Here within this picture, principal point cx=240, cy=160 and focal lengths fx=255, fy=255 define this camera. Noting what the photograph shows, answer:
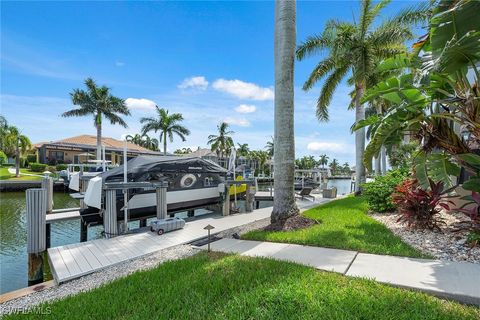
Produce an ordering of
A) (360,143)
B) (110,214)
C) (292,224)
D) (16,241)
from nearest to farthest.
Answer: (110,214) → (292,224) → (16,241) → (360,143)

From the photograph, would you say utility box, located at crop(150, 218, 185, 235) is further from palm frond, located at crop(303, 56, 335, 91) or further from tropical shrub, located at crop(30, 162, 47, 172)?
tropical shrub, located at crop(30, 162, 47, 172)

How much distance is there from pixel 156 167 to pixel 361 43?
1387 cm

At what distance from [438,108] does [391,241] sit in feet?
11.0

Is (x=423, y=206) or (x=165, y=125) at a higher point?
(x=165, y=125)

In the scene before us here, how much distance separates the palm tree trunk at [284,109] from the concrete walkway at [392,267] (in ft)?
6.80

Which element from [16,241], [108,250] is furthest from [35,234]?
[16,241]

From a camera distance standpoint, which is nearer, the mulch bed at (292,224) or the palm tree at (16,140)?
the mulch bed at (292,224)

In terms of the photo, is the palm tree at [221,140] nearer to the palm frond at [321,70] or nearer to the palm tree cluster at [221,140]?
the palm tree cluster at [221,140]

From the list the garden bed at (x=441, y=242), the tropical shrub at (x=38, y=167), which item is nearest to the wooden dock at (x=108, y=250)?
the garden bed at (x=441, y=242)

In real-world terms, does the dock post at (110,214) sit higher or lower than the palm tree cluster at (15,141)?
lower

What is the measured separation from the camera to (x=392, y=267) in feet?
14.6

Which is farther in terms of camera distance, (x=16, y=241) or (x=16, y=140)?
(x=16, y=140)

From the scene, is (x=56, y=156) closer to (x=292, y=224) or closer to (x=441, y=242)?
(x=292, y=224)

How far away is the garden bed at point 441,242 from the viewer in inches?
194
